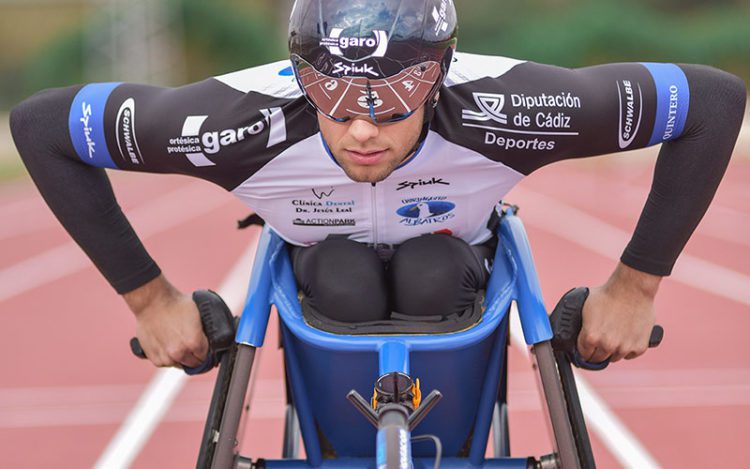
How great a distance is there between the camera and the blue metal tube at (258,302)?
255 centimetres

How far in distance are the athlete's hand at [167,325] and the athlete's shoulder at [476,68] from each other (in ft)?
3.07

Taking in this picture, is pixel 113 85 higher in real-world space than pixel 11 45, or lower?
lower

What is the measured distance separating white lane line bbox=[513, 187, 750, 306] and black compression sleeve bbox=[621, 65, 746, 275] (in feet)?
15.0

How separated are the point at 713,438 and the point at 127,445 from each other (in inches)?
104

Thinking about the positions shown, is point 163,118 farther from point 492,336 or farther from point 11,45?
point 11,45

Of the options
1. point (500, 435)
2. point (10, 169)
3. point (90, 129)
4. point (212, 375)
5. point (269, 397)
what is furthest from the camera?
point (10, 169)

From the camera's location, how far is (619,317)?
8.90ft

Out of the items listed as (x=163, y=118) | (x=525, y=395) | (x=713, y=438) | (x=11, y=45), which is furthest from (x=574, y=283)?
(x=11, y=45)

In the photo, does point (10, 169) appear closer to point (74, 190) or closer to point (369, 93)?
point (74, 190)

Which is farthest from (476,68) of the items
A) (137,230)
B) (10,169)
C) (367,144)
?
(10,169)

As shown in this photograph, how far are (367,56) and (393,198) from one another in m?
0.49

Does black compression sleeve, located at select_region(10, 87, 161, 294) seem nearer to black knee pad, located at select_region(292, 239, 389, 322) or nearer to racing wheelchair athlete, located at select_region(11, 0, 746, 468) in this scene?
racing wheelchair athlete, located at select_region(11, 0, 746, 468)

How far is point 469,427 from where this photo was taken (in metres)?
2.86

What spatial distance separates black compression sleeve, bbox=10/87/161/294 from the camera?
271 centimetres
